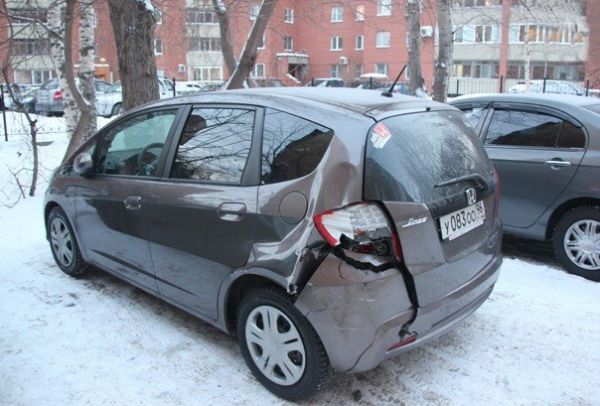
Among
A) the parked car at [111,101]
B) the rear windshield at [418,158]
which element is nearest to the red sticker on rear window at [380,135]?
the rear windshield at [418,158]

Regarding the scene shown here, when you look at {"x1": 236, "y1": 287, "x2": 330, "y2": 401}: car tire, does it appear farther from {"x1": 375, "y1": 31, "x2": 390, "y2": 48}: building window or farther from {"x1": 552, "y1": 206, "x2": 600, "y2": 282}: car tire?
{"x1": 375, "y1": 31, "x2": 390, "y2": 48}: building window

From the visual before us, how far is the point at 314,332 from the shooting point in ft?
9.48

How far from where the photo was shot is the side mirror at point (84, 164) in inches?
175

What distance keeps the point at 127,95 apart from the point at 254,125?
446cm

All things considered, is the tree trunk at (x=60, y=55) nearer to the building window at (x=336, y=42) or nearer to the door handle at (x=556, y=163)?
the door handle at (x=556, y=163)

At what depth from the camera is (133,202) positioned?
12.9 ft

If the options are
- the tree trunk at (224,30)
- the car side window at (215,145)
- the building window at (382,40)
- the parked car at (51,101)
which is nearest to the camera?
the car side window at (215,145)

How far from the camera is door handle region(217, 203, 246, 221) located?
3.15m

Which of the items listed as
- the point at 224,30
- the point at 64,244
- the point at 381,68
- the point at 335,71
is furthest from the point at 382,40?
the point at 64,244

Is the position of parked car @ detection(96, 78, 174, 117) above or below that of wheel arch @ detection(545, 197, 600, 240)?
above

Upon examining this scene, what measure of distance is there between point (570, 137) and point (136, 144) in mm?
3859

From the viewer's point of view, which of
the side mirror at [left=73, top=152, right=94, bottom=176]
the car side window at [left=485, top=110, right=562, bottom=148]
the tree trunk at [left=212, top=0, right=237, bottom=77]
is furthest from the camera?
the tree trunk at [left=212, top=0, right=237, bottom=77]

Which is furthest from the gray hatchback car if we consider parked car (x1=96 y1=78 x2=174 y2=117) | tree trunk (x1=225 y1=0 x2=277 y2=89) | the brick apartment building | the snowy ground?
the brick apartment building

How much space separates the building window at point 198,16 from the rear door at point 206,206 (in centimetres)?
1030
